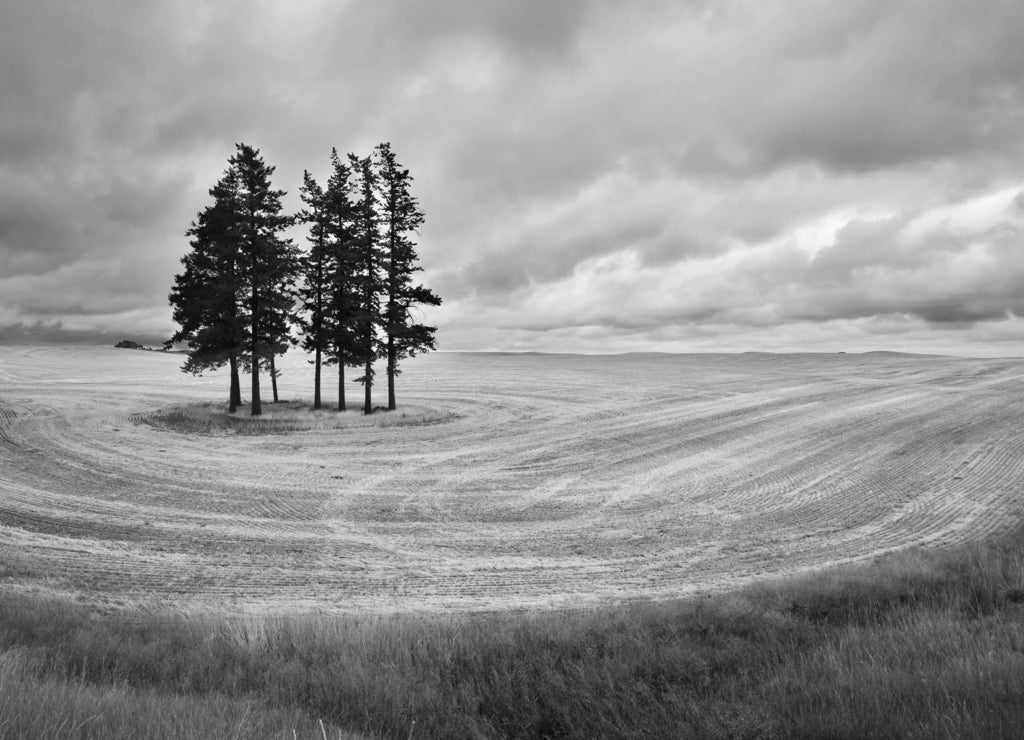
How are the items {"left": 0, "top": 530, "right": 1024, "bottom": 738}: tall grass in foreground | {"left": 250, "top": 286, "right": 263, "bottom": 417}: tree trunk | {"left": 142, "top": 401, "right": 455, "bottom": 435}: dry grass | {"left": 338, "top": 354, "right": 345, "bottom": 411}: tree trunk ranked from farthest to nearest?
{"left": 338, "top": 354, "right": 345, "bottom": 411}: tree trunk → {"left": 250, "top": 286, "right": 263, "bottom": 417}: tree trunk → {"left": 142, "top": 401, "right": 455, "bottom": 435}: dry grass → {"left": 0, "top": 530, "right": 1024, "bottom": 738}: tall grass in foreground

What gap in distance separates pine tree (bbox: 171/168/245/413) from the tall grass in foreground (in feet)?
89.3

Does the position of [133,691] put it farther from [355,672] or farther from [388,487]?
[388,487]

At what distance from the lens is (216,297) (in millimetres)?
33062

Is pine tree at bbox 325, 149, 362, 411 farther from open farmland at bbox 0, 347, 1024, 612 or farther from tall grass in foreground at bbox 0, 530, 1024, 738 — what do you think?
tall grass in foreground at bbox 0, 530, 1024, 738

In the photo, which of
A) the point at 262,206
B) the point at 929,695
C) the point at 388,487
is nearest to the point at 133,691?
the point at 929,695

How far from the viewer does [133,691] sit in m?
4.87

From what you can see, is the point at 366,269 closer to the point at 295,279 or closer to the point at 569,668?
the point at 295,279

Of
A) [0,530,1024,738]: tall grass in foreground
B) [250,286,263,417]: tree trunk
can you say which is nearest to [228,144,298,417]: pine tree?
[250,286,263,417]: tree trunk

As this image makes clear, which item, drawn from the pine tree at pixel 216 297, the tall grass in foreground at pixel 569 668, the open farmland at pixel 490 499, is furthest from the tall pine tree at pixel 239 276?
the tall grass in foreground at pixel 569 668

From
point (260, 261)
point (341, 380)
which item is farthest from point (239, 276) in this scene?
point (341, 380)

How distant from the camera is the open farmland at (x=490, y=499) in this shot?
36.0ft

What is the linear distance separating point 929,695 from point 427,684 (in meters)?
4.22

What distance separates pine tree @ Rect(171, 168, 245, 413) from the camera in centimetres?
3331

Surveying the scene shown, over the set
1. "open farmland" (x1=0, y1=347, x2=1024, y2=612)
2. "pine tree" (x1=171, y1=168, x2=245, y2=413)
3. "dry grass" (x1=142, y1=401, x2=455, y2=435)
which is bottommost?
"open farmland" (x1=0, y1=347, x2=1024, y2=612)
